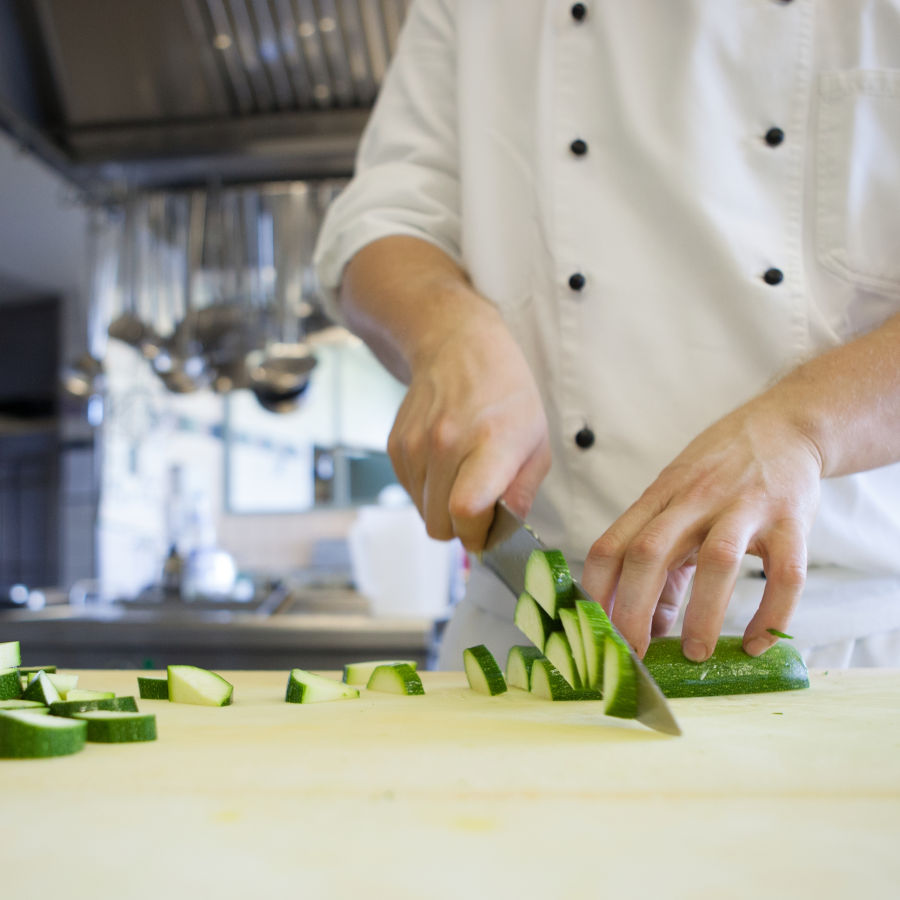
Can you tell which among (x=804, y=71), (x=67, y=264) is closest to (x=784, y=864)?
(x=804, y=71)

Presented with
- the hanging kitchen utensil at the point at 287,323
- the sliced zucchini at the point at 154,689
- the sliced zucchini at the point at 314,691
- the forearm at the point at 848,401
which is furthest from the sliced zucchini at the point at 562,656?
the hanging kitchen utensil at the point at 287,323

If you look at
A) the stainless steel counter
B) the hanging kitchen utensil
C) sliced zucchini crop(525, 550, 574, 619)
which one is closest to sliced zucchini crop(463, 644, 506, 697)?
sliced zucchini crop(525, 550, 574, 619)

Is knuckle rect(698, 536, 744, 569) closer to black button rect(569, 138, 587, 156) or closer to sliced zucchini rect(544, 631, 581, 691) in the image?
sliced zucchini rect(544, 631, 581, 691)

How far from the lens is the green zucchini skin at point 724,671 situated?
1.00m

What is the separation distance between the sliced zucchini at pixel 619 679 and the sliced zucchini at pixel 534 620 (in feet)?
0.59

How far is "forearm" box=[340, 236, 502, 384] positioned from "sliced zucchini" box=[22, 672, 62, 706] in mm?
597

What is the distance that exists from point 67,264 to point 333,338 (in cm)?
309

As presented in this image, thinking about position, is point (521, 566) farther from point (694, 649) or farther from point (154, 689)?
point (154, 689)

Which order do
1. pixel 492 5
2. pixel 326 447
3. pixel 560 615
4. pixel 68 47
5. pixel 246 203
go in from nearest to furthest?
pixel 560 615
pixel 492 5
pixel 68 47
pixel 246 203
pixel 326 447

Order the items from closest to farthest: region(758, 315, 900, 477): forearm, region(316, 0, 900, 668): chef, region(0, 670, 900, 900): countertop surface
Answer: region(0, 670, 900, 900): countertop surface < region(758, 315, 900, 477): forearm < region(316, 0, 900, 668): chef

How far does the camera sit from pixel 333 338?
460cm

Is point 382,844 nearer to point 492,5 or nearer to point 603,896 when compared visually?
point 603,896

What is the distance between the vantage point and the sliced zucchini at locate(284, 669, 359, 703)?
1.05 meters

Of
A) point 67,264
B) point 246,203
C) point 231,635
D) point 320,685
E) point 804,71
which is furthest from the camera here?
point 67,264
